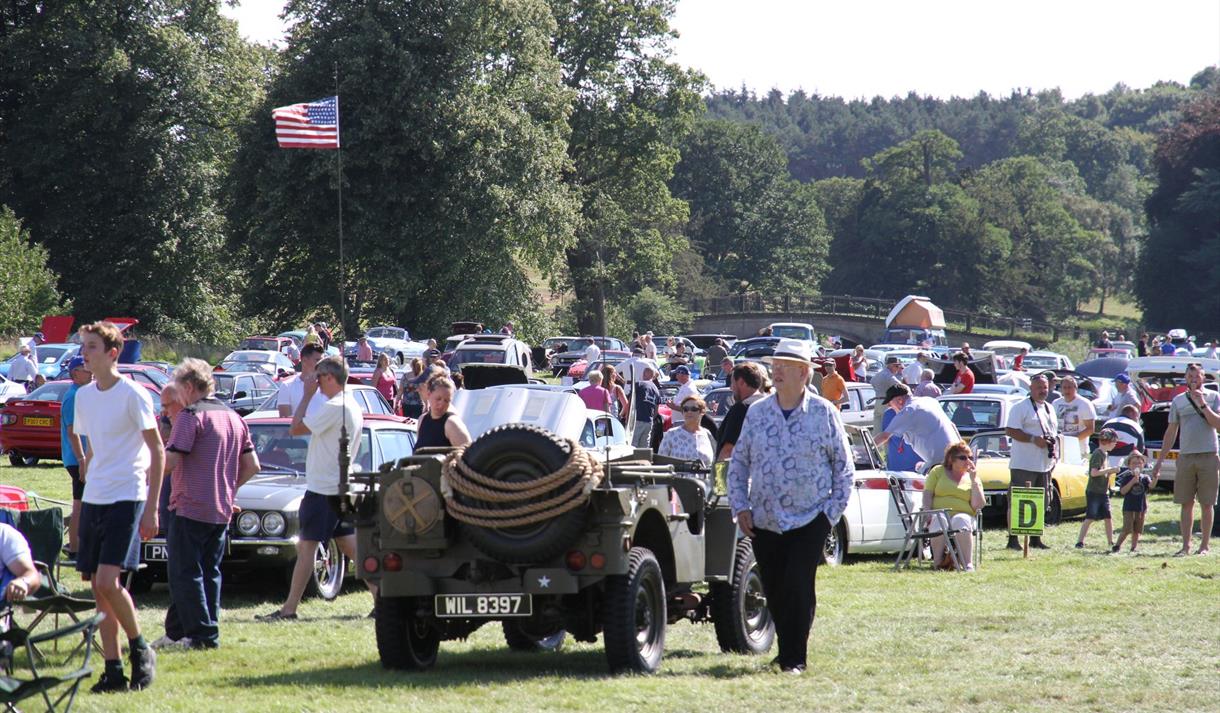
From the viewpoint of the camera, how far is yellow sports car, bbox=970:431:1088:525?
18703 mm

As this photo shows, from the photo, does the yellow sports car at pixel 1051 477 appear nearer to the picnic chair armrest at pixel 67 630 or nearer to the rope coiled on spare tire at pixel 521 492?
the rope coiled on spare tire at pixel 521 492

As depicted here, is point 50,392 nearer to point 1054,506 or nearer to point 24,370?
point 24,370

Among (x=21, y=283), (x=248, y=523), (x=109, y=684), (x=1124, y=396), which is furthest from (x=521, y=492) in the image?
(x=21, y=283)

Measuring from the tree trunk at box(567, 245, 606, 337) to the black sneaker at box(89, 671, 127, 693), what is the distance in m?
61.6

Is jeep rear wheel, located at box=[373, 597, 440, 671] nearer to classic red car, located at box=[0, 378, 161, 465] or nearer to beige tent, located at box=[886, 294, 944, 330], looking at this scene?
classic red car, located at box=[0, 378, 161, 465]

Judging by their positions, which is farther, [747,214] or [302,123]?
[747,214]

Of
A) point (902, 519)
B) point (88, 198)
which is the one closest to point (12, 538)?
point (902, 519)

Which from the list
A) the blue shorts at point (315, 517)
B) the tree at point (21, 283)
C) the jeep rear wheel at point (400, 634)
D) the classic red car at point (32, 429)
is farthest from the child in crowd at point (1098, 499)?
the tree at point (21, 283)

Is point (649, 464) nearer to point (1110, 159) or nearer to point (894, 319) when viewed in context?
point (894, 319)

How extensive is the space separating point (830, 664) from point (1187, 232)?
88.8m

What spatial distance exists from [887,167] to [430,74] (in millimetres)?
78325

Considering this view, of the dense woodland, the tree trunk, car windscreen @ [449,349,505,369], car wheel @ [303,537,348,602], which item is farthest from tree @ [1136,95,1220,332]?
car wheel @ [303,537,348,602]

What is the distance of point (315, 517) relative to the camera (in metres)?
10.6

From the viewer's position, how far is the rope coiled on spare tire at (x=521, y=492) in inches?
318
